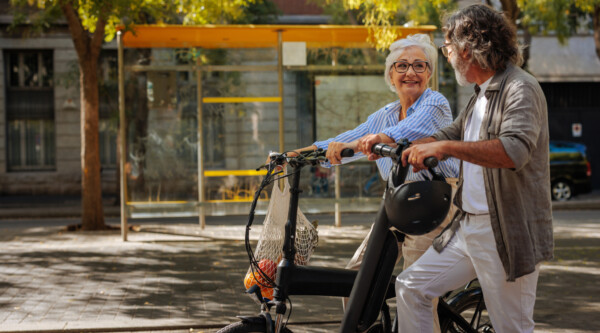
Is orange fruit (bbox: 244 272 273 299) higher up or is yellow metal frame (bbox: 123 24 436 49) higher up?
yellow metal frame (bbox: 123 24 436 49)

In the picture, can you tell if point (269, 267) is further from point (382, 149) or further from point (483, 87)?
point (483, 87)

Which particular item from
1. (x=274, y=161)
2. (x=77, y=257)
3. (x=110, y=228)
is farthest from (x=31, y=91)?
(x=274, y=161)

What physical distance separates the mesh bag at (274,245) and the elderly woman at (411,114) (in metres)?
0.42

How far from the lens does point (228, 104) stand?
40.8 ft

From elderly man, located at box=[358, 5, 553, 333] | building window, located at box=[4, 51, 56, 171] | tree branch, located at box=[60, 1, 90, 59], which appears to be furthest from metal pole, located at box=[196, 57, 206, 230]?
building window, located at box=[4, 51, 56, 171]

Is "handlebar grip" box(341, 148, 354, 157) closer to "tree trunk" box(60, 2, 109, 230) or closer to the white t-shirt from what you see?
the white t-shirt

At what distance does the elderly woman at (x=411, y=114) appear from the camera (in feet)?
12.1

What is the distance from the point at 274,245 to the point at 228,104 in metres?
9.17

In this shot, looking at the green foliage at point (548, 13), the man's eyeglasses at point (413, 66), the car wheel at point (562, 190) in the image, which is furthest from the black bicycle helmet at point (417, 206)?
the car wheel at point (562, 190)

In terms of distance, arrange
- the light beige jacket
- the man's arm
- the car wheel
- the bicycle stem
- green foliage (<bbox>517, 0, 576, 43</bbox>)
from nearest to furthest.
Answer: the man's arm < the light beige jacket < the bicycle stem < green foliage (<bbox>517, 0, 576, 43</bbox>) < the car wheel

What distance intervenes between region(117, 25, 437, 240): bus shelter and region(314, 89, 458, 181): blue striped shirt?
782cm

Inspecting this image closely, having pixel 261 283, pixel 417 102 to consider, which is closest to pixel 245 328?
pixel 261 283

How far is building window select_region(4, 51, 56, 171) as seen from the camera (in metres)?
25.0

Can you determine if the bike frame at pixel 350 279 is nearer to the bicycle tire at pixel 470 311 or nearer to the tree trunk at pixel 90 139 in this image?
the bicycle tire at pixel 470 311
